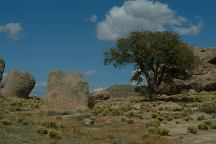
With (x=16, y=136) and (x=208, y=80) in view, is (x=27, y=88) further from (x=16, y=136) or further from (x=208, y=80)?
(x=16, y=136)

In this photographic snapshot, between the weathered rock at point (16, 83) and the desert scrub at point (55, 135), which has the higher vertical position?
the weathered rock at point (16, 83)

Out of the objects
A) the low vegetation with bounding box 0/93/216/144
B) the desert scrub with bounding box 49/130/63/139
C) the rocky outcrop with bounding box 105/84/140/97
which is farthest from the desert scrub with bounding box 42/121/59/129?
the rocky outcrop with bounding box 105/84/140/97

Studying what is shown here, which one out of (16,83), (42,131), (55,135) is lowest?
(55,135)

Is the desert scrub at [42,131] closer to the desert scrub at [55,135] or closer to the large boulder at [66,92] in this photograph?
the desert scrub at [55,135]

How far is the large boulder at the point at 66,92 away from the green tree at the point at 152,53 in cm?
1916

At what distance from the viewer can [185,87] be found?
8600 centimetres

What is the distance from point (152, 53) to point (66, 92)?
66.7 ft

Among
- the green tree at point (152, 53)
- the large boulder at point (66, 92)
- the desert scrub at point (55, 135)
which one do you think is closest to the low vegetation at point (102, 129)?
the desert scrub at point (55, 135)

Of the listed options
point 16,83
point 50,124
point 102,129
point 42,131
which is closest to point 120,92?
point 16,83

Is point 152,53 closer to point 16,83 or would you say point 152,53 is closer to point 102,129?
point 16,83

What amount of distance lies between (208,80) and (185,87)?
13.0ft

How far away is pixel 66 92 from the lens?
43.4 m

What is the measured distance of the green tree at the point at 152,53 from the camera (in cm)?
6216

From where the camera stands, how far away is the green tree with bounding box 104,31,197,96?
204ft
